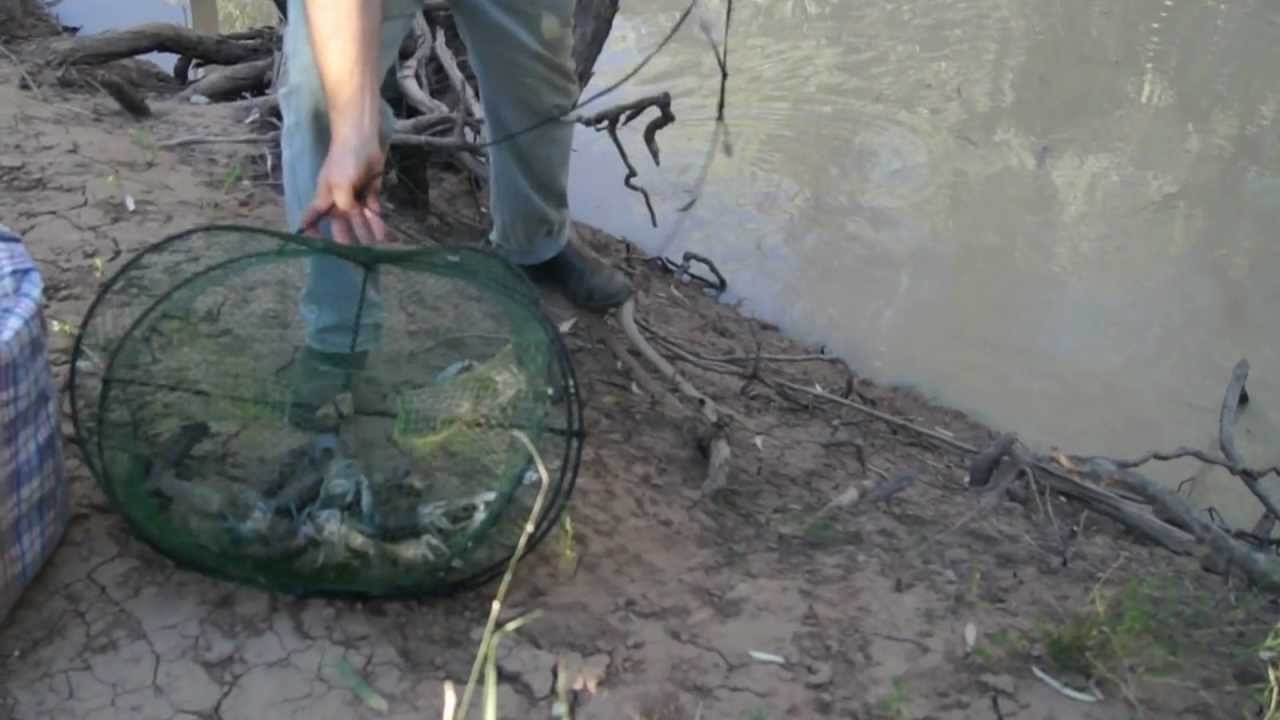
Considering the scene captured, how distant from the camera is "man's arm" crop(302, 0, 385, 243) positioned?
7.04 feet

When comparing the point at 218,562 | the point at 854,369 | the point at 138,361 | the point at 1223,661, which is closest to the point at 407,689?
the point at 218,562

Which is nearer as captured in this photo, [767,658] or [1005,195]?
[767,658]

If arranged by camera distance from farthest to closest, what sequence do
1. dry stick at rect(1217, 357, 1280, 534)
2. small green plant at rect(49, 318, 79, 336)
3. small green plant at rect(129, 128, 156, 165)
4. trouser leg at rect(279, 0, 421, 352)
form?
small green plant at rect(129, 128, 156, 165) → dry stick at rect(1217, 357, 1280, 534) → small green plant at rect(49, 318, 79, 336) → trouser leg at rect(279, 0, 421, 352)

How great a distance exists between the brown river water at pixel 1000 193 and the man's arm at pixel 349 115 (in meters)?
2.25

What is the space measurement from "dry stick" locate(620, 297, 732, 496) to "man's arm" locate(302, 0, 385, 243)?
3.04 feet

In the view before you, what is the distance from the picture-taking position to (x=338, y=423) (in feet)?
7.45

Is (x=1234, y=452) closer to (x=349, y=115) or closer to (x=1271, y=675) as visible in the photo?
(x=1271, y=675)

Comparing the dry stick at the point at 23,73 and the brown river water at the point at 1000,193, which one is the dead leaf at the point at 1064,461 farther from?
the dry stick at the point at 23,73

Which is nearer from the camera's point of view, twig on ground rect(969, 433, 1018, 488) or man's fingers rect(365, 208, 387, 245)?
man's fingers rect(365, 208, 387, 245)

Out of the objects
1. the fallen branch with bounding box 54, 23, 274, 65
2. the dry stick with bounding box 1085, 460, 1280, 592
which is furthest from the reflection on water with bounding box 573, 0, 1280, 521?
the fallen branch with bounding box 54, 23, 274, 65

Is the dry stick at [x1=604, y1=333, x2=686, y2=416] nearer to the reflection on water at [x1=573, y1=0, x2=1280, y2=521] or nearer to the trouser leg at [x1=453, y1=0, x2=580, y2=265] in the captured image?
the trouser leg at [x1=453, y1=0, x2=580, y2=265]

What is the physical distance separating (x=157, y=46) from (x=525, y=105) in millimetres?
2279

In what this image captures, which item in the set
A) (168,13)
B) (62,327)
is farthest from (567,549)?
(168,13)

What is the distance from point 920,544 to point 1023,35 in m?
4.16
